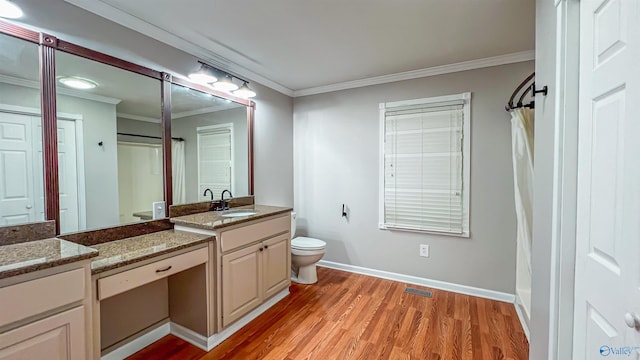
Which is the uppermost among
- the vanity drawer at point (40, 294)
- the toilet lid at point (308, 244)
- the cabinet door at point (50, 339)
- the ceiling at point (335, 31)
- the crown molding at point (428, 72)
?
the ceiling at point (335, 31)

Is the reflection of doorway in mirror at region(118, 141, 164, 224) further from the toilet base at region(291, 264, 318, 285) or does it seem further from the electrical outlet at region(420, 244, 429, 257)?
the electrical outlet at region(420, 244, 429, 257)

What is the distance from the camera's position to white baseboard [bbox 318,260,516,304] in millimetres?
2529

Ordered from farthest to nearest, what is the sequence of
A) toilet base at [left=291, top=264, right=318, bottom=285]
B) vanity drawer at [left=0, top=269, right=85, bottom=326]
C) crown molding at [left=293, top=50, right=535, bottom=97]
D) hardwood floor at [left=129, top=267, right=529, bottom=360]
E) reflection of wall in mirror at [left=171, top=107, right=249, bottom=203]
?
toilet base at [left=291, top=264, right=318, bottom=285]
crown molding at [left=293, top=50, right=535, bottom=97]
reflection of wall in mirror at [left=171, top=107, right=249, bottom=203]
hardwood floor at [left=129, top=267, right=529, bottom=360]
vanity drawer at [left=0, top=269, right=85, bottom=326]

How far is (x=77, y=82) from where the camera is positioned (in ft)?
5.36

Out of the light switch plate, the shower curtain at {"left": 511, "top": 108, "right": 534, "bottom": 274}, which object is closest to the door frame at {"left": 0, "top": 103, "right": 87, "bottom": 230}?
the light switch plate

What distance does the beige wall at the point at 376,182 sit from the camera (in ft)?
8.18

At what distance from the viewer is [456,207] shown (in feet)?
8.79

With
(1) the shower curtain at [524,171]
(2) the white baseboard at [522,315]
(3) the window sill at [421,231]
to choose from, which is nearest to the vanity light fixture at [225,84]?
(3) the window sill at [421,231]

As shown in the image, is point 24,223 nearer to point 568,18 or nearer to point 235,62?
point 235,62

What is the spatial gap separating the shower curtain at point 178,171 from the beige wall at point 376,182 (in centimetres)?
156

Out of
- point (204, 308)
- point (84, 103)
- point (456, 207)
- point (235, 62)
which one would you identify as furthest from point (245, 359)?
point (235, 62)

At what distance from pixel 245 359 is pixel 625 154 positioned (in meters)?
2.09

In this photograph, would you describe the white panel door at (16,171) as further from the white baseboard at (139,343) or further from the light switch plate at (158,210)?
the white baseboard at (139,343)

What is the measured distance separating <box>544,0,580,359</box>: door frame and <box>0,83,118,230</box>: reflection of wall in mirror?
96.8 inches
